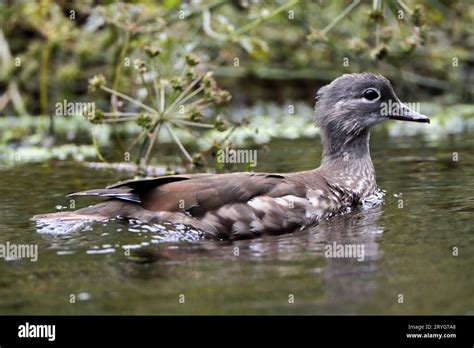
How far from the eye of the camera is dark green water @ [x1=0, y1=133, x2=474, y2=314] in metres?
5.81

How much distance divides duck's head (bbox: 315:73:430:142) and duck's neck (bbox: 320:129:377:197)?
0.06 m

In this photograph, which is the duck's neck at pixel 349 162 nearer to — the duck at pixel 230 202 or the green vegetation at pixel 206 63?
the duck at pixel 230 202

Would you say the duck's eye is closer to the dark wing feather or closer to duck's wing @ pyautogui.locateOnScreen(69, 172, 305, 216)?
duck's wing @ pyautogui.locateOnScreen(69, 172, 305, 216)

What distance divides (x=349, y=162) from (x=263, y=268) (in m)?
3.10

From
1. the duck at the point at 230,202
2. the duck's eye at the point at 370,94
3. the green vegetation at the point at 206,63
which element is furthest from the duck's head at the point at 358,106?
the green vegetation at the point at 206,63

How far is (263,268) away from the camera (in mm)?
6660

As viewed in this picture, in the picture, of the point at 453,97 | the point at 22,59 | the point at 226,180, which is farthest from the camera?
the point at 453,97

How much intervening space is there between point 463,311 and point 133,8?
8.36 m

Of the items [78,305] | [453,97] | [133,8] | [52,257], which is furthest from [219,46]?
[78,305]

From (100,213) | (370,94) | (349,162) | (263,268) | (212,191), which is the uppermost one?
(370,94)

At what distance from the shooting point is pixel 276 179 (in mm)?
8375

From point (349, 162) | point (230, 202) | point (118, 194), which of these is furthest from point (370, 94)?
point (118, 194)

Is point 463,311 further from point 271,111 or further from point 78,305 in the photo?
point 271,111

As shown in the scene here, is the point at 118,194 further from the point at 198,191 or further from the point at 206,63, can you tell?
the point at 206,63
